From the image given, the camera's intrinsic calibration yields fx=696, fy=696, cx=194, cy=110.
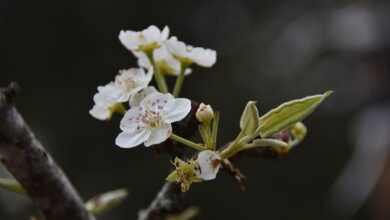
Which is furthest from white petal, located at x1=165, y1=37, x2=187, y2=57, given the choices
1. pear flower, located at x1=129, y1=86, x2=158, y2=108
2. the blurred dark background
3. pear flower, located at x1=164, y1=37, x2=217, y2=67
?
the blurred dark background

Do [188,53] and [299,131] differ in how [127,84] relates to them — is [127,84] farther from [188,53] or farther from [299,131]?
[299,131]

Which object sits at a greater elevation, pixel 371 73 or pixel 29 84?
pixel 29 84

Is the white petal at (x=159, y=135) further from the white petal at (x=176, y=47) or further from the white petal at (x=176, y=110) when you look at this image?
the white petal at (x=176, y=47)

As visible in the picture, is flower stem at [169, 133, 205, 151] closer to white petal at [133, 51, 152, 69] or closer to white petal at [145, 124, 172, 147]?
white petal at [145, 124, 172, 147]

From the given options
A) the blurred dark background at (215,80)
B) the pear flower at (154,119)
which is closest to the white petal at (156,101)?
the pear flower at (154,119)

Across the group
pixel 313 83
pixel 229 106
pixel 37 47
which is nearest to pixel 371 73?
pixel 313 83

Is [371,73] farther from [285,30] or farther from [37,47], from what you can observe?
[37,47]

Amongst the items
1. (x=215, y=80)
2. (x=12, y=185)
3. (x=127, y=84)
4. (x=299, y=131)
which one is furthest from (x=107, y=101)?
(x=215, y=80)
